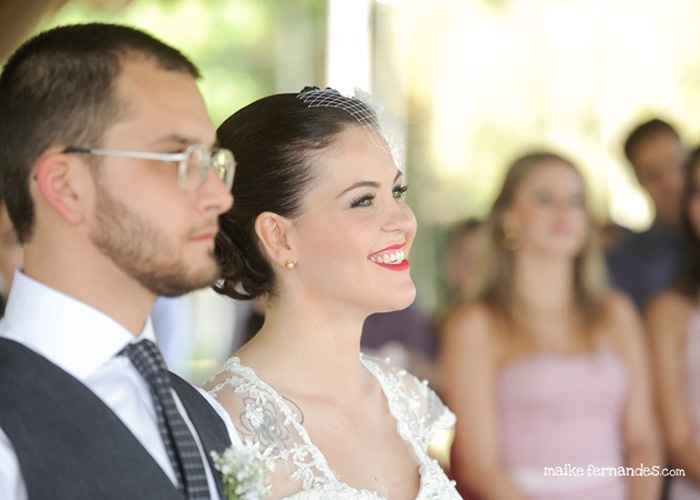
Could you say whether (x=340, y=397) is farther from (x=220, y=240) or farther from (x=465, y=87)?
(x=465, y=87)

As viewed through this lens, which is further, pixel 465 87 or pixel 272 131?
pixel 465 87

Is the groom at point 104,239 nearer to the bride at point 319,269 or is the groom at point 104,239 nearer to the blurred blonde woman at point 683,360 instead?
the bride at point 319,269

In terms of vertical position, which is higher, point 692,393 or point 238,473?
point 692,393

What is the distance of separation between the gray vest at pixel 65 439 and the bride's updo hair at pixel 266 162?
80 cm

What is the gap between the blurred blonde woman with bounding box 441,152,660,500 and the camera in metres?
3.95

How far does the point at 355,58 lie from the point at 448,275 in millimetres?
1089

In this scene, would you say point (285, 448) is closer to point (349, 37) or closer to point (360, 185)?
point (360, 185)

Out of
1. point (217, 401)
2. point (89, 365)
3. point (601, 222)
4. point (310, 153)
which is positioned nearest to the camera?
point (89, 365)

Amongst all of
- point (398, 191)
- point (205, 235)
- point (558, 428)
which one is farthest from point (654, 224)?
point (205, 235)

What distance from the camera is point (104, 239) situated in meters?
1.72

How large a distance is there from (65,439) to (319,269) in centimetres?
86

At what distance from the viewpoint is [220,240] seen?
2471 mm

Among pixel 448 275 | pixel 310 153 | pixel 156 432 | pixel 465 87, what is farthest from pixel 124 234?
pixel 465 87

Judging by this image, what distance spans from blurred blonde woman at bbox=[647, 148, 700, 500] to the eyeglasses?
2952 mm
